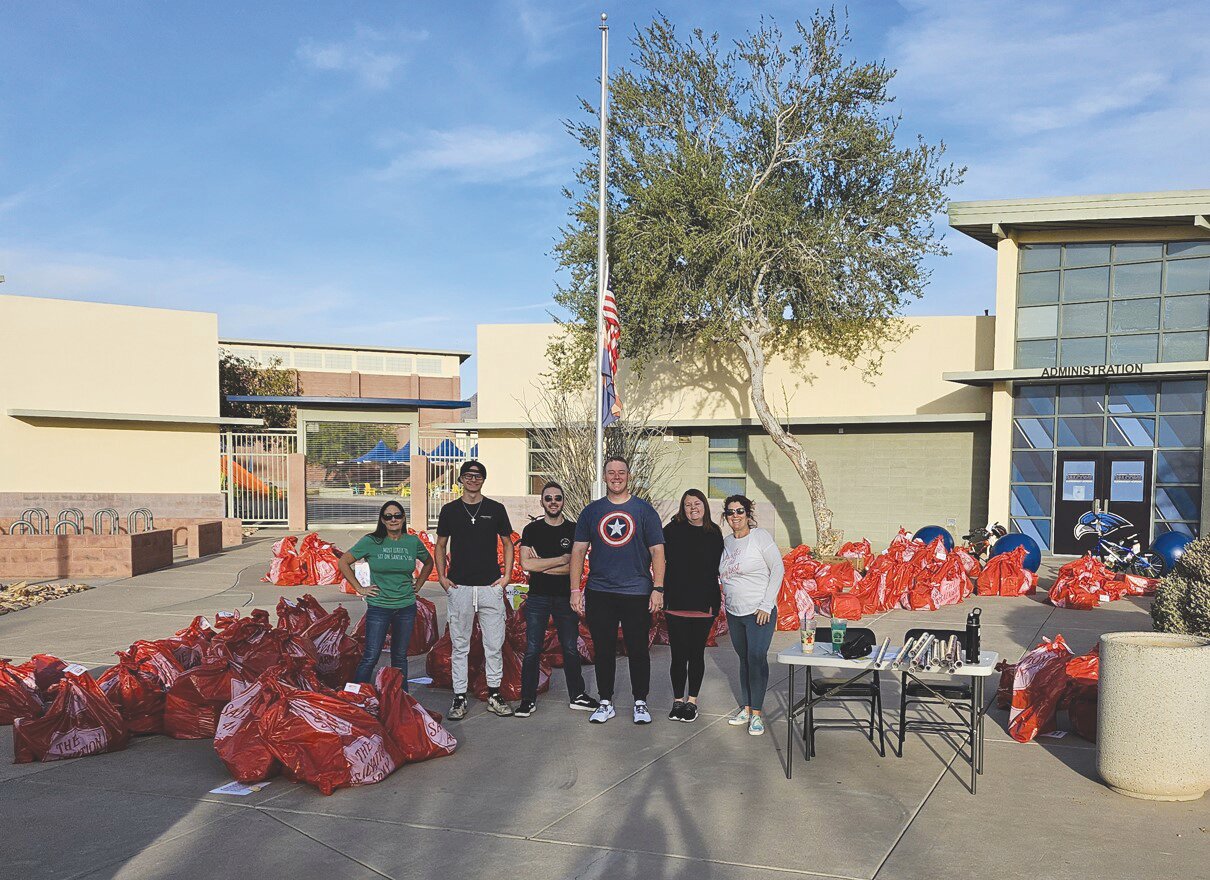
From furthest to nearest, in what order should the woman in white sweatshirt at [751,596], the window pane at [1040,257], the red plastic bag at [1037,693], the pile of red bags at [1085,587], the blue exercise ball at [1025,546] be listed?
the window pane at [1040,257] < the blue exercise ball at [1025,546] < the pile of red bags at [1085,587] < the woman in white sweatshirt at [751,596] < the red plastic bag at [1037,693]

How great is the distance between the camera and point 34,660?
7.56 meters

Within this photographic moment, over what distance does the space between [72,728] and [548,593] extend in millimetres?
3306

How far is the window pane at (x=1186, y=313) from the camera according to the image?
17344mm

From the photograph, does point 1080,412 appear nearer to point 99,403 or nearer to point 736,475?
point 736,475

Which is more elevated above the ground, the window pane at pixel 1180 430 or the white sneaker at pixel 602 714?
the window pane at pixel 1180 430

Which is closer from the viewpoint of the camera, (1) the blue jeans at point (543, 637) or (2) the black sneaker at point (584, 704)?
(1) the blue jeans at point (543, 637)

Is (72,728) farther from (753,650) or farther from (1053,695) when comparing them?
(1053,695)

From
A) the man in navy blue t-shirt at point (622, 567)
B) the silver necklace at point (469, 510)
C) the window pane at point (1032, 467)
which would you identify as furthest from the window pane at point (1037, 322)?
the silver necklace at point (469, 510)

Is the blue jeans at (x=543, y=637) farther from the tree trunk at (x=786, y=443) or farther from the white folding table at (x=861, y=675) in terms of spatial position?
the tree trunk at (x=786, y=443)

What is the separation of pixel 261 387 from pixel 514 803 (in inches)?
1537

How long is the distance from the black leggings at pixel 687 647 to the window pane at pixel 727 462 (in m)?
15.5

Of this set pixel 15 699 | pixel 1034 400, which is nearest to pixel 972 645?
pixel 15 699

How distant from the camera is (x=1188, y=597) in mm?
7129

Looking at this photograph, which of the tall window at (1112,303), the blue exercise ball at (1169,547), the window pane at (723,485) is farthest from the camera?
the window pane at (723,485)
